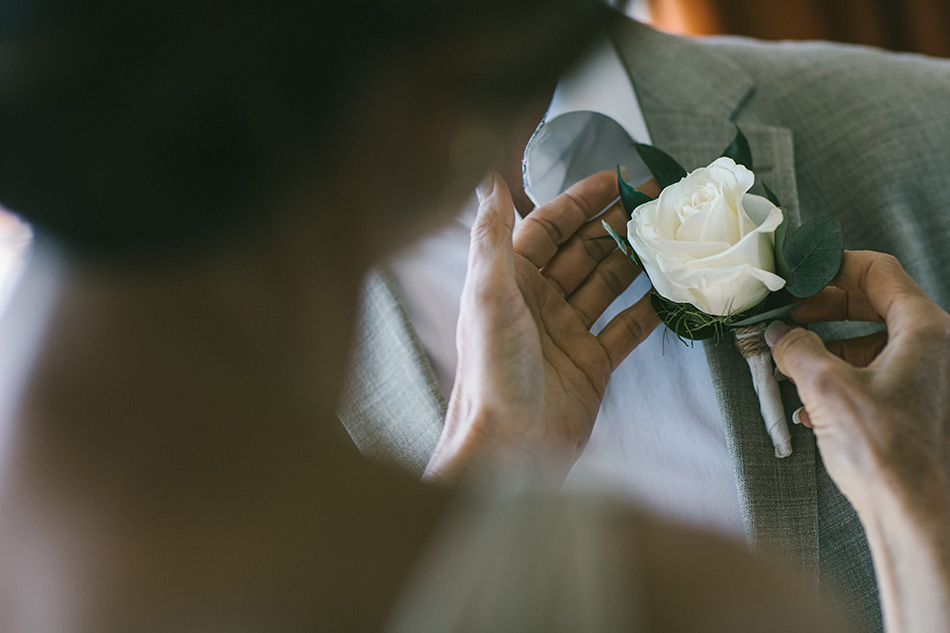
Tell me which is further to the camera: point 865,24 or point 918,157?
point 865,24

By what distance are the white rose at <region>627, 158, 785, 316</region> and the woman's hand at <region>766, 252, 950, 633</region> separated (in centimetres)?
9

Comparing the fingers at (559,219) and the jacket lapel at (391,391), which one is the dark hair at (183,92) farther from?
the jacket lapel at (391,391)

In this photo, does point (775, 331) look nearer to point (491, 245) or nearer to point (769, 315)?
point (769, 315)

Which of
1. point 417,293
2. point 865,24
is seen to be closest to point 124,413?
point 417,293

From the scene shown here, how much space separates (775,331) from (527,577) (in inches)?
20.5

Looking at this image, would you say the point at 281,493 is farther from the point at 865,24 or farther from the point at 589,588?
the point at 865,24

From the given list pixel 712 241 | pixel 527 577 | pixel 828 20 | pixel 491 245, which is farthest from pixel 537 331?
pixel 828 20

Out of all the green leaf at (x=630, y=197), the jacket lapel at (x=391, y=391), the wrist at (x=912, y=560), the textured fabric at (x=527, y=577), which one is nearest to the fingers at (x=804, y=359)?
the wrist at (x=912, y=560)

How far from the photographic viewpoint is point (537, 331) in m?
0.88

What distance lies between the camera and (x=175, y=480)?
43 centimetres

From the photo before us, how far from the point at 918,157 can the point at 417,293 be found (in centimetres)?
78

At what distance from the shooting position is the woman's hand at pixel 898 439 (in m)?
0.61

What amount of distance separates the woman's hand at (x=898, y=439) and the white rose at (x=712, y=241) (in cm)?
9

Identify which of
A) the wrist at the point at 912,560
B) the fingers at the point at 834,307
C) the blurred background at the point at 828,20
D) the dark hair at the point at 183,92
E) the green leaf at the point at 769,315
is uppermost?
the dark hair at the point at 183,92
